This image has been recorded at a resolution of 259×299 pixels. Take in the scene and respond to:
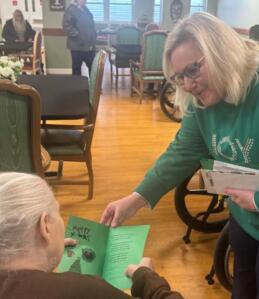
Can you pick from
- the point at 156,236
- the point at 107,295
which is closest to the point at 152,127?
the point at 156,236

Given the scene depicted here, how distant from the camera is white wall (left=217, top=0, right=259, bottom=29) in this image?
731 cm

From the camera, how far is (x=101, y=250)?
106 centimetres

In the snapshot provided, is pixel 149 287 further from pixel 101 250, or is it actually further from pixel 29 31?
pixel 29 31

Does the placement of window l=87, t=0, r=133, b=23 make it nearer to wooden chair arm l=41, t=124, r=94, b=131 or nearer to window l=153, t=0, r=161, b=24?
window l=153, t=0, r=161, b=24

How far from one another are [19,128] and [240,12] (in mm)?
7286

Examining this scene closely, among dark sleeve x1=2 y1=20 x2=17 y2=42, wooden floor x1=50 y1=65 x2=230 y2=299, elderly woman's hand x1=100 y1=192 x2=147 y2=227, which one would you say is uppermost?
dark sleeve x1=2 y1=20 x2=17 y2=42

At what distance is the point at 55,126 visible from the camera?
2715 millimetres

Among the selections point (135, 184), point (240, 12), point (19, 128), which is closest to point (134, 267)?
point (19, 128)

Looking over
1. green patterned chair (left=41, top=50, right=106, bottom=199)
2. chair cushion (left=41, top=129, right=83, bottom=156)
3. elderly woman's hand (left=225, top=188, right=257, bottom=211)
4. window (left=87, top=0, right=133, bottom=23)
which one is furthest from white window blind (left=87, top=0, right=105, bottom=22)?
elderly woman's hand (left=225, top=188, right=257, bottom=211)

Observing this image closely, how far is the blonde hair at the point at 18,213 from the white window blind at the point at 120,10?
9.09 m

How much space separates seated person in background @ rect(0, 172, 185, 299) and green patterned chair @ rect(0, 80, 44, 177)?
1.04 meters

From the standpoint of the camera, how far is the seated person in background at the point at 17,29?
6.84m

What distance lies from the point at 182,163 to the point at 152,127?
307 centimetres

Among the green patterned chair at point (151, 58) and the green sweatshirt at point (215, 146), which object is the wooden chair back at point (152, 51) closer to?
the green patterned chair at point (151, 58)
